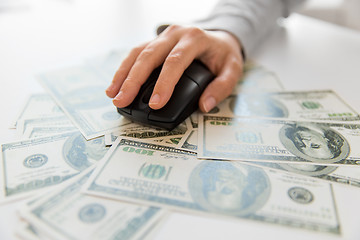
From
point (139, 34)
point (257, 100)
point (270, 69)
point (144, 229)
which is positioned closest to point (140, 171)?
point (144, 229)

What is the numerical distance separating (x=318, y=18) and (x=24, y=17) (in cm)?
116

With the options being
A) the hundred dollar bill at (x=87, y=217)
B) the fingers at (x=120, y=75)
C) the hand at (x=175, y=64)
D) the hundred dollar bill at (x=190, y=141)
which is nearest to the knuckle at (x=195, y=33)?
the hand at (x=175, y=64)

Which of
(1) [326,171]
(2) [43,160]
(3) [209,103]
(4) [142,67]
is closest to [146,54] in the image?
(4) [142,67]

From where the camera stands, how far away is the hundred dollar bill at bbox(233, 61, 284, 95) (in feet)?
2.30

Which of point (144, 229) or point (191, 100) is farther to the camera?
point (191, 100)

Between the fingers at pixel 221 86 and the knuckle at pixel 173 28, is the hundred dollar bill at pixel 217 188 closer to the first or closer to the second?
the fingers at pixel 221 86

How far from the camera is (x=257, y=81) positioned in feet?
2.42

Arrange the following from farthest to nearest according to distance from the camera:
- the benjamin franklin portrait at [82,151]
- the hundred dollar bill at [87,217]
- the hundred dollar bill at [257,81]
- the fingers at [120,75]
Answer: the hundred dollar bill at [257,81]
the fingers at [120,75]
the benjamin franklin portrait at [82,151]
the hundred dollar bill at [87,217]

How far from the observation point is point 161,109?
0.54m

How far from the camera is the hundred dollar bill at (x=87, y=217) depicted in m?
0.36

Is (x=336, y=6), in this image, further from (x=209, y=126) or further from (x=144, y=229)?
(x=144, y=229)

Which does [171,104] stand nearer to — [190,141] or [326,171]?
[190,141]

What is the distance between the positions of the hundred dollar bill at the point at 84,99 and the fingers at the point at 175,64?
3.8 inches

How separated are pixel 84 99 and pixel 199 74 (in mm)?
259
